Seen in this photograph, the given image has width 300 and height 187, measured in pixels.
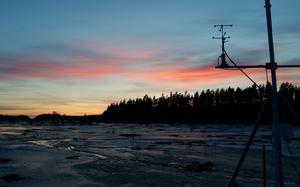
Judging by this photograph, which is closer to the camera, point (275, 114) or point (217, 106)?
point (275, 114)

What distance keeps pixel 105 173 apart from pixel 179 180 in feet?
13.7

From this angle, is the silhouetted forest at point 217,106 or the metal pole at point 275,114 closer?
→ the metal pole at point 275,114

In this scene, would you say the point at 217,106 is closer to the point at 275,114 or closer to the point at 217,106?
the point at 217,106

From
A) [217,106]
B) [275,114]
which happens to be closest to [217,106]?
[217,106]

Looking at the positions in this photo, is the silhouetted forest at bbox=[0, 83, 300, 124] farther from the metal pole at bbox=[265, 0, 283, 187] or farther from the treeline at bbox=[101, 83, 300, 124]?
the metal pole at bbox=[265, 0, 283, 187]

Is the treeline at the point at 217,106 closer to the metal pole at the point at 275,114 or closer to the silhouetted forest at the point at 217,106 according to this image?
the silhouetted forest at the point at 217,106

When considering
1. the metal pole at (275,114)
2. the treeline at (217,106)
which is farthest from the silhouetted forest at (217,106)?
the metal pole at (275,114)

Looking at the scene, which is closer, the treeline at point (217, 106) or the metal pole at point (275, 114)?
the metal pole at point (275, 114)

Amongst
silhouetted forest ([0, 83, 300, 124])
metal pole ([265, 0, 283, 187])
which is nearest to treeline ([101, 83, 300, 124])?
silhouetted forest ([0, 83, 300, 124])

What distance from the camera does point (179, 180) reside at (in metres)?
18.1

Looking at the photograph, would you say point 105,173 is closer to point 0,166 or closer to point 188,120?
point 0,166

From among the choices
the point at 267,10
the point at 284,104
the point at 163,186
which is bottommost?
the point at 163,186

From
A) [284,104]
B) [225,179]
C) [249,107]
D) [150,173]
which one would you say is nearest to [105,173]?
[150,173]

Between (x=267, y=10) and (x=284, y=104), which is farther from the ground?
(x=267, y=10)
